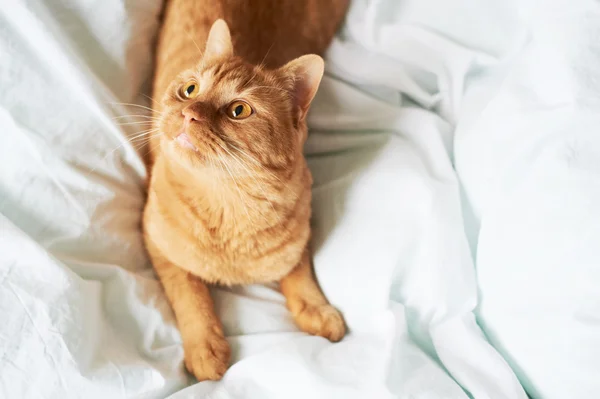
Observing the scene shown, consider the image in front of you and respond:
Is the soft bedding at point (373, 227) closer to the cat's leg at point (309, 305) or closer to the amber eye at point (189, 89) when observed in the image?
the cat's leg at point (309, 305)

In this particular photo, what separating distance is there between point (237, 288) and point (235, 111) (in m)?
0.61

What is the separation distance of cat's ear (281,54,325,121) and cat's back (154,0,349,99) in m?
0.26

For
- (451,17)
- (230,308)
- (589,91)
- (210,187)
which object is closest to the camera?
(589,91)

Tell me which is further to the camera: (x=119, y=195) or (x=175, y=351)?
(x=119, y=195)

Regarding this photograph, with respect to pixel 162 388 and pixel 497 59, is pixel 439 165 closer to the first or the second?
pixel 497 59

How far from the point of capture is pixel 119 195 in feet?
4.76

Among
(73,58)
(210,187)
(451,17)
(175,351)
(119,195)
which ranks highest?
(451,17)

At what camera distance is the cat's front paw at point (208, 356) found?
125 centimetres

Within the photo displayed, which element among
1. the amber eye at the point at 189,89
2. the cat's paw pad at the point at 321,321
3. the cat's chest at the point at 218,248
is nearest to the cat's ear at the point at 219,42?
the amber eye at the point at 189,89

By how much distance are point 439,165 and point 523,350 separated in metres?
0.60

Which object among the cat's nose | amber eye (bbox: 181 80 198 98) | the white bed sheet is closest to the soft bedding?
the white bed sheet

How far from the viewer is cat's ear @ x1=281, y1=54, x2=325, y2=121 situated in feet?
4.05

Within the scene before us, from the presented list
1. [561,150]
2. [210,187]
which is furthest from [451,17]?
[210,187]

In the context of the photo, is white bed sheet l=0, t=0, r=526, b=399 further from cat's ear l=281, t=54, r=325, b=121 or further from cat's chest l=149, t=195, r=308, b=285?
cat's ear l=281, t=54, r=325, b=121
